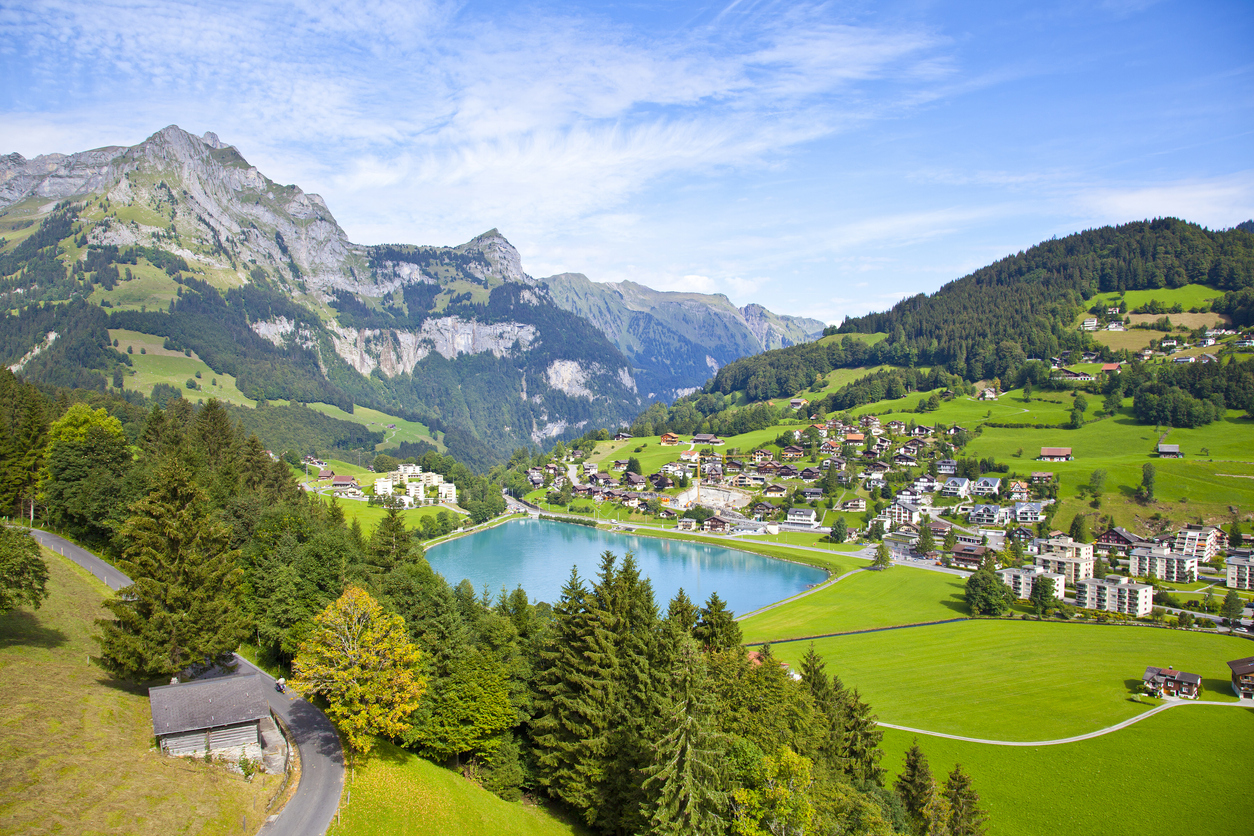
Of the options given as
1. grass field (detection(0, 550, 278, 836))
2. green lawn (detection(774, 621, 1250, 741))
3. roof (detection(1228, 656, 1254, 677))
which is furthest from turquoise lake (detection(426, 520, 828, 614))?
grass field (detection(0, 550, 278, 836))

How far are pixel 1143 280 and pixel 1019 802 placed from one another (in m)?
138

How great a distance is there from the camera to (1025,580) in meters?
52.5

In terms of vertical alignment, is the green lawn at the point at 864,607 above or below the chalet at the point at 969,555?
below

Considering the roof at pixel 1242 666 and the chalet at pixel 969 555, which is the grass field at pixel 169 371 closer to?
the chalet at pixel 969 555

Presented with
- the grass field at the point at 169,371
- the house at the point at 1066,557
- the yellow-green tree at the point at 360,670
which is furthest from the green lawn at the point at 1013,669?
the grass field at the point at 169,371

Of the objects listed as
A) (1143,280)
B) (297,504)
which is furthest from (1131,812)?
(1143,280)

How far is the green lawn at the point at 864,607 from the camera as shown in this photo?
4562 cm

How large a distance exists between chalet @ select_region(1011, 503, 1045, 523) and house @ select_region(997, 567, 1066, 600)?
14946 millimetres

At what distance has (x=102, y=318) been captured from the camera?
457 ft

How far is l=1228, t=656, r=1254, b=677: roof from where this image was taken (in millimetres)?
33094

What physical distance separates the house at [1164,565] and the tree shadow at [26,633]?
66.2 meters

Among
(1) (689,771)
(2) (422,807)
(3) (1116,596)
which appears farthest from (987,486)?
(2) (422,807)

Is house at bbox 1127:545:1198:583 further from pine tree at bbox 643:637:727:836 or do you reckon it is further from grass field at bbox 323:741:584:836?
grass field at bbox 323:741:584:836

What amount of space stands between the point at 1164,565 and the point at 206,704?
6474cm
